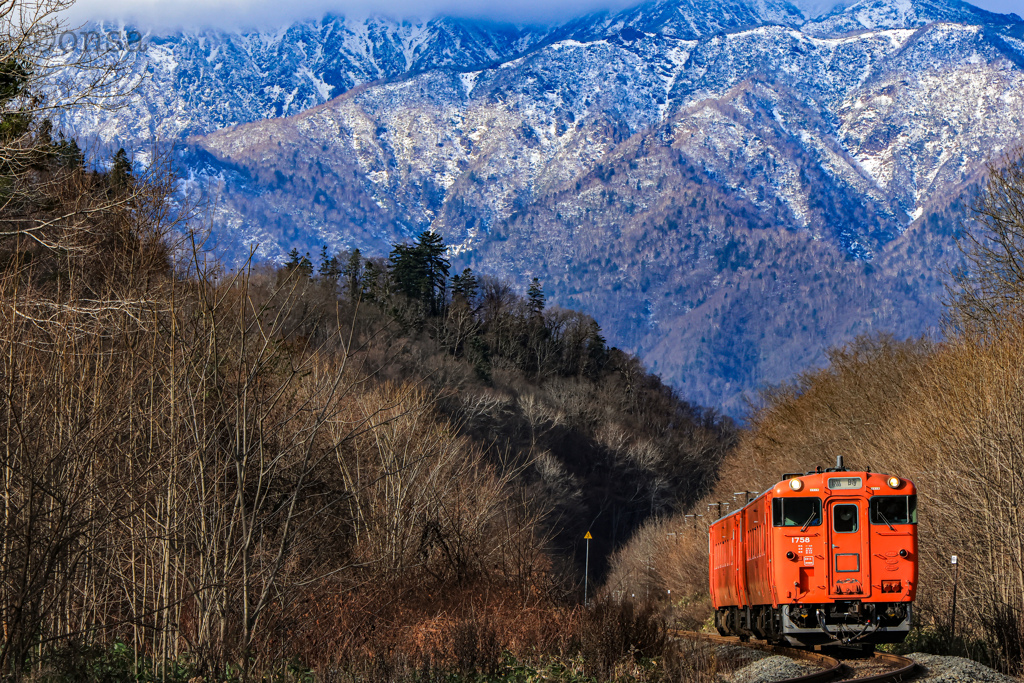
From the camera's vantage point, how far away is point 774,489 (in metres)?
20.4

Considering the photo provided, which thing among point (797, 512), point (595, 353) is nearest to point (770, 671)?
point (797, 512)

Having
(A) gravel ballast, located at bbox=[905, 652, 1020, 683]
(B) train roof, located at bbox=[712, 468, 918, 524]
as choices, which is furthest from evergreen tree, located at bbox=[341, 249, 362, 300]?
(A) gravel ballast, located at bbox=[905, 652, 1020, 683]

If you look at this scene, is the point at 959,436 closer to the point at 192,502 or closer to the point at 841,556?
the point at 841,556

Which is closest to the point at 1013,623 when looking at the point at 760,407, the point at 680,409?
the point at 760,407

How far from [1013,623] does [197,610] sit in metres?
15.2

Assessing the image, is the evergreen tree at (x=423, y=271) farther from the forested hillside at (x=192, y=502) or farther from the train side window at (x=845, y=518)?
the train side window at (x=845, y=518)

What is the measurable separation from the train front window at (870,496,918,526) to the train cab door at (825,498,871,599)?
21 cm

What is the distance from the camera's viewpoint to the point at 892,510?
20.0 meters

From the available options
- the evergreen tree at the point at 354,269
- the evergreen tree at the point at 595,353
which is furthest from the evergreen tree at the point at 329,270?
the evergreen tree at the point at 595,353

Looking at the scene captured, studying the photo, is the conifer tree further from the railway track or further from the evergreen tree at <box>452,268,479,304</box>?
the railway track

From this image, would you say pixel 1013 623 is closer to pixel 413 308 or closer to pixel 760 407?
pixel 760 407

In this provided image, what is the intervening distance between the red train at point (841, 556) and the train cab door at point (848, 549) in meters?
0.02

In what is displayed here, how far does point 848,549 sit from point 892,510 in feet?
3.84

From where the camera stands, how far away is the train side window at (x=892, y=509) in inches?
783
